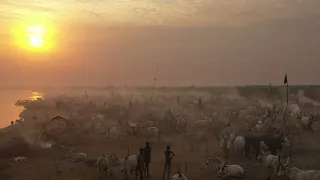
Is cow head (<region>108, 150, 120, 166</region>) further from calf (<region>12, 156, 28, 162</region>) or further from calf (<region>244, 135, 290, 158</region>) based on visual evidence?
calf (<region>244, 135, 290, 158</region>)

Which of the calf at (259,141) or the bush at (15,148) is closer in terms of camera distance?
the calf at (259,141)

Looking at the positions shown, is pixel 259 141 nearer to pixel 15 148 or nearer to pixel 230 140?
pixel 230 140

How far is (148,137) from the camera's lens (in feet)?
119

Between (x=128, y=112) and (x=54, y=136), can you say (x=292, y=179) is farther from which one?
(x=128, y=112)

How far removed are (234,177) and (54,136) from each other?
63.3 feet

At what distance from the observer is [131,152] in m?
31.1

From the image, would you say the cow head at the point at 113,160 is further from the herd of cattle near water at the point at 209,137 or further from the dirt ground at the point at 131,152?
the dirt ground at the point at 131,152

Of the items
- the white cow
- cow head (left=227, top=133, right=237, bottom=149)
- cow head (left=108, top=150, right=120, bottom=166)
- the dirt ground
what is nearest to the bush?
the dirt ground

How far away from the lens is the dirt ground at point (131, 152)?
23016mm

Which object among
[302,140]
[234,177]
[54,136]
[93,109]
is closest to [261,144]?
[234,177]

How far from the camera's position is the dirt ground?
23016 millimetres

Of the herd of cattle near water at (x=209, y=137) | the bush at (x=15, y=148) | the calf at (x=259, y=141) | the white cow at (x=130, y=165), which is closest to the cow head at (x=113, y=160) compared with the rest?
the herd of cattle near water at (x=209, y=137)

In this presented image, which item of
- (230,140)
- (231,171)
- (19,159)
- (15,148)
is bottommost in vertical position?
(19,159)

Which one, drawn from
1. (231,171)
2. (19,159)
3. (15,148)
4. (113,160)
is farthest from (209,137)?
(15,148)
